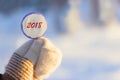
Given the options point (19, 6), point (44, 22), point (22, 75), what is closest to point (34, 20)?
point (44, 22)

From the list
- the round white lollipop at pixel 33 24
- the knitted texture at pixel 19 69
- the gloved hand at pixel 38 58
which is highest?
the round white lollipop at pixel 33 24

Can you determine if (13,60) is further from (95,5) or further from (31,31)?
(95,5)

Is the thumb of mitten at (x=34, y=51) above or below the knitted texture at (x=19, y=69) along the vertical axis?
above

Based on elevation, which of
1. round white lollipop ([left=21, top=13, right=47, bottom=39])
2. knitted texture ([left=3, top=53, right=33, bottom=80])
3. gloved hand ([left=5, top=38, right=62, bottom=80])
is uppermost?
round white lollipop ([left=21, top=13, right=47, bottom=39])

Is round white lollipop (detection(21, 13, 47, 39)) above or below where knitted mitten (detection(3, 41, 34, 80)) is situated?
above

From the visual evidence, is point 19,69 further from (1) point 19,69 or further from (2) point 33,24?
(2) point 33,24
